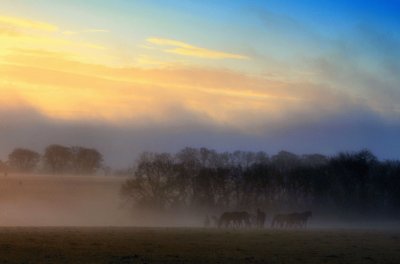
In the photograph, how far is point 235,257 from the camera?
25.1 metres

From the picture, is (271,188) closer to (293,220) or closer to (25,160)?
(293,220)

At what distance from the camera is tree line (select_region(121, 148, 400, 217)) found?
284 ft

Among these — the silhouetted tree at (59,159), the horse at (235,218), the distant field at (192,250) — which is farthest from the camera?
the silhouetted tree at (59,159)

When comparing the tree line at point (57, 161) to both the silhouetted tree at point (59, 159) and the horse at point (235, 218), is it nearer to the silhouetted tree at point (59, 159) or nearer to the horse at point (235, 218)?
the silhouetted tree at point (59, 159)

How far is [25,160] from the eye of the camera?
156375 millimetres

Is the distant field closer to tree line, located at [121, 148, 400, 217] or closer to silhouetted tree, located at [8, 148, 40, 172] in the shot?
tree line, located at [121, 148, 400, 217]

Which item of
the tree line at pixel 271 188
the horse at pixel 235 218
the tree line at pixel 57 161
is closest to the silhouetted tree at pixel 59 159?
the tree line at pixel 57 161

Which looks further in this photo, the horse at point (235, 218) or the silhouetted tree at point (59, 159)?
the silhouetted tree at point (59, 159)

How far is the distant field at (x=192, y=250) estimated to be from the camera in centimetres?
2419

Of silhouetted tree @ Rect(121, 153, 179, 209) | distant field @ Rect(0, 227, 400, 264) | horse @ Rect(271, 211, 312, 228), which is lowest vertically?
distant field @ Rect(0, 227, 400, 264)

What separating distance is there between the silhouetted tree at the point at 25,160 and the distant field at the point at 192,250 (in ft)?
419

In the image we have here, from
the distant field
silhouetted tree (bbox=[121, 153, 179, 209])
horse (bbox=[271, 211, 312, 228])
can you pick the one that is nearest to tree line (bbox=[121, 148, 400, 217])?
silhouetted tree (bbox=[121, 153, 179, 209])

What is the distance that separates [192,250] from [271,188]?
61.5 metres

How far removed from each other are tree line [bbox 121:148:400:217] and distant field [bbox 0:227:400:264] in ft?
169
